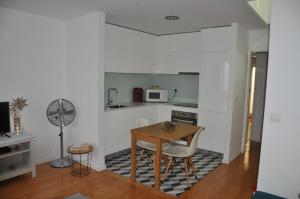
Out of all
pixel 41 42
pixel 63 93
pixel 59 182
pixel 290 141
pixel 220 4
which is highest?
pixel 220 4

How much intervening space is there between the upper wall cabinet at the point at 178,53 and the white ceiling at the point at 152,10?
2.19ft

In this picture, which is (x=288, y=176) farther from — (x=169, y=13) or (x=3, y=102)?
(x=3, y=102)

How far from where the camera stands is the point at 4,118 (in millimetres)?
3287

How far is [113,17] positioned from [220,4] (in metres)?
1.76

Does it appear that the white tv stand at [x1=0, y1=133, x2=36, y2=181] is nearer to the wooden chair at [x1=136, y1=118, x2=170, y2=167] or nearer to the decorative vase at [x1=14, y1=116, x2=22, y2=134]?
the decorative vase at [x1=14, y1=116, x2=22, y2=134]

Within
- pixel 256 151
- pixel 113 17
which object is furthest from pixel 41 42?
pixel 256 151

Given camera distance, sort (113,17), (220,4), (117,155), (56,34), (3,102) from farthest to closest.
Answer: (117,155), (56,34), (113,17), (3,102), (220,4)

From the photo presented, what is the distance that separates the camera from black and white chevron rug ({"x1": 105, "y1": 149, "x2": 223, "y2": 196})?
129 inches

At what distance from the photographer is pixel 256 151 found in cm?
500

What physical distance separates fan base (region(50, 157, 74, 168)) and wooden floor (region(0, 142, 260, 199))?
11 cm

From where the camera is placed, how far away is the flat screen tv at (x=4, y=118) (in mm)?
3262

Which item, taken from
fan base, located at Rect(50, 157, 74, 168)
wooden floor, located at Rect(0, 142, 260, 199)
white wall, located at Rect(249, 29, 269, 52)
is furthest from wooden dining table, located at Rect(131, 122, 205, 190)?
white wall, located at Rect(249, 29, 269, 52)

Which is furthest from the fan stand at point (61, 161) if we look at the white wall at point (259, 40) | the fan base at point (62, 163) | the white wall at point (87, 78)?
the white wall at point (259, 40)

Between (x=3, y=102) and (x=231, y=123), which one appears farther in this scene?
(x=231, y=123)
